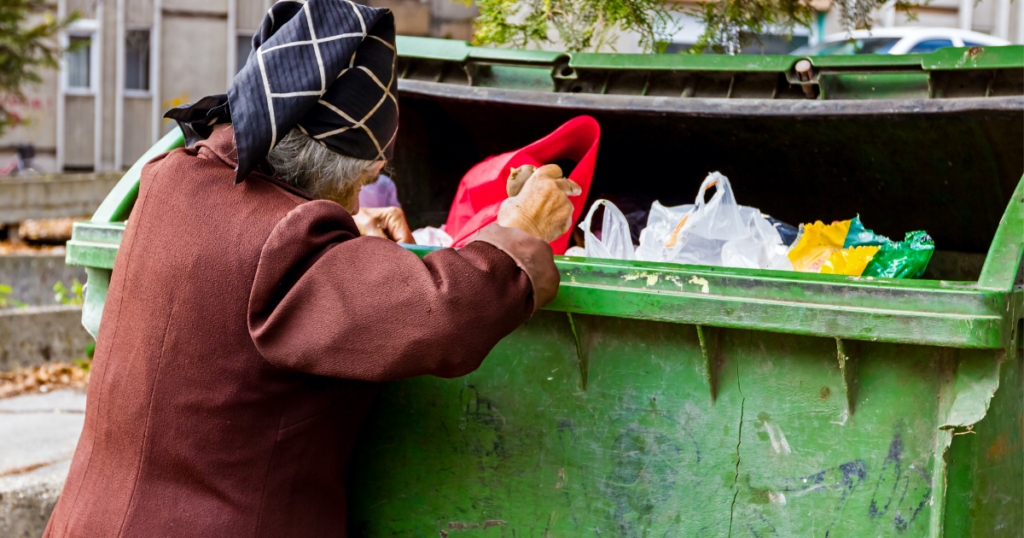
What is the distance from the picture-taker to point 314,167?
1445mm

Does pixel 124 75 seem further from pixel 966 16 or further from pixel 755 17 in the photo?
pixel 966 16

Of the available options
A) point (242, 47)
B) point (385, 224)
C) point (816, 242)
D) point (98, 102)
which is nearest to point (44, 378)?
point (385, 224)

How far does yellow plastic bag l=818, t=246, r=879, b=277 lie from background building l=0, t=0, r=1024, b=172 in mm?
10828

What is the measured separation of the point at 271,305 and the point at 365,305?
0.52 feet

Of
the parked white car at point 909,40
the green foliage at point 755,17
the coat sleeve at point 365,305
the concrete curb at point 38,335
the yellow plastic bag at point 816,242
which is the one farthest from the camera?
the parked white car at point 909,40

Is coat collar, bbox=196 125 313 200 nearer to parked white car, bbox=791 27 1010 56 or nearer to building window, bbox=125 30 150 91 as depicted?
parked white car, bbox=791 27 1010 56

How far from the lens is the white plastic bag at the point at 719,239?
1.79 metres

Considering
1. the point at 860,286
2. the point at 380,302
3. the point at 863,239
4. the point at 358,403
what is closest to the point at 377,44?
the point at 380,302

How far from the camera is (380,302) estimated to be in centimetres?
123

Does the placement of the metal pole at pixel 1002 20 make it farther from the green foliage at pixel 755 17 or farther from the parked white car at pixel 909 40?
the green foliage at pixel 755 17

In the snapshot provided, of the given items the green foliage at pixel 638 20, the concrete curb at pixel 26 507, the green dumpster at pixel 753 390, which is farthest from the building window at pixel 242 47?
the green dumpster at pixel 753 390

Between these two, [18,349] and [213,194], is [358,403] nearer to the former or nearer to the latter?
[213,194]

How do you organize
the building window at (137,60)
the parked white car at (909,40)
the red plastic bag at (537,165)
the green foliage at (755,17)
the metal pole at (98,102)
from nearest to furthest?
1. the red plastic bag at (537,165)
2. the green foliage at (755,17)
3. the parked white car at (909,40)
4. the metal pole at (98,102)
5. the building window at (137,60)

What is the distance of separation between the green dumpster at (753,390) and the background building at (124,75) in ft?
33.7
